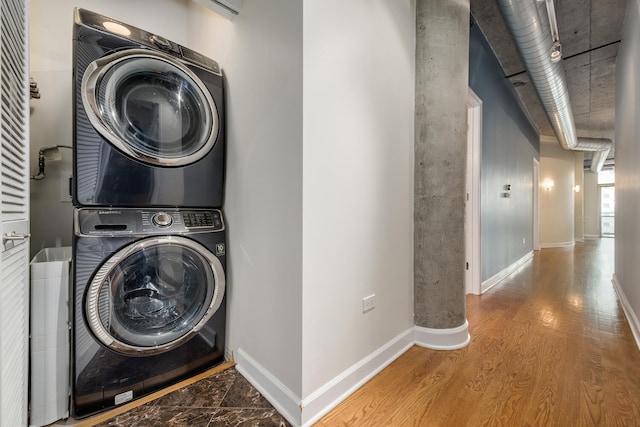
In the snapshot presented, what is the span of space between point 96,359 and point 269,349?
2.70ft

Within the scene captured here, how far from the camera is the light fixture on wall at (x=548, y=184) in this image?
25.1 feet

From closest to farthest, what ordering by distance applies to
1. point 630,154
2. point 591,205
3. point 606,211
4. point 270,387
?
point 270,387, point 630,154, point 591,205, point 606,211

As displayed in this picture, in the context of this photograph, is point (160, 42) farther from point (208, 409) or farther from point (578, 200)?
point (578, 200)

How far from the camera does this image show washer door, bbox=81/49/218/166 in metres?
1.40

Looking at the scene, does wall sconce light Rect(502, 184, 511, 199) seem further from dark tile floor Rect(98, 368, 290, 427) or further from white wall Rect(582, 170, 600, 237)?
white wall Rect(582, 170, 600, 237)

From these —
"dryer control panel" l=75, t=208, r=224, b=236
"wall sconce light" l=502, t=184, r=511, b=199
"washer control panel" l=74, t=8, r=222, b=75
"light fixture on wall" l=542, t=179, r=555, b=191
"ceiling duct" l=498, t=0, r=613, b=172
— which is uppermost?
"ceiling duct" l=498, t=0, r=613, b=172

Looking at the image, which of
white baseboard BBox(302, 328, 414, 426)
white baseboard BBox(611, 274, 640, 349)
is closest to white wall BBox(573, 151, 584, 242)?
→ white baseboard BBox(611, 274, 640, 349)

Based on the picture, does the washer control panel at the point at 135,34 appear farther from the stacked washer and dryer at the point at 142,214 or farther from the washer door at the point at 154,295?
the washer door at the point at 154,295

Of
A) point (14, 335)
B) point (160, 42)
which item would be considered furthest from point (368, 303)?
point (160, 42)

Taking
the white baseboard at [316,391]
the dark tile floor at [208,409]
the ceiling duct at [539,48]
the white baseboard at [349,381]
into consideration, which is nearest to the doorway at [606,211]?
the ceiling duct at [539,48]

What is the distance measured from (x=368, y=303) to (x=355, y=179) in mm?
731

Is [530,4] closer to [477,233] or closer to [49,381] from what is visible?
[477,233]

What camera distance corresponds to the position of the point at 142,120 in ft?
5.09

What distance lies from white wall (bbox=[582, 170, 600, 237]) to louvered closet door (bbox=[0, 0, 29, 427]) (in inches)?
585
